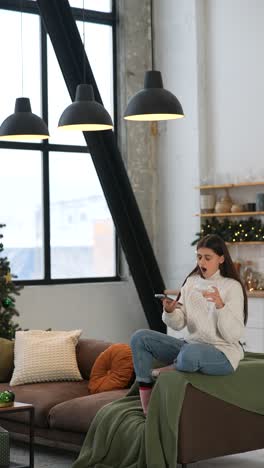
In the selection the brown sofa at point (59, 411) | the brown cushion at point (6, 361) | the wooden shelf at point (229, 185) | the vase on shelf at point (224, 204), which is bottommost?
the brown sofa at point (59, 411)

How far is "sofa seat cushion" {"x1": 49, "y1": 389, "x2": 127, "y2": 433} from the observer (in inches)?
255

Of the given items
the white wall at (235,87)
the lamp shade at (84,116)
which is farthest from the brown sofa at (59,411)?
the white wall at (235,87)

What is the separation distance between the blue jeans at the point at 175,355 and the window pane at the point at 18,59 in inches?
203

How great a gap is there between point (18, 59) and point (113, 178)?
71.3 inches

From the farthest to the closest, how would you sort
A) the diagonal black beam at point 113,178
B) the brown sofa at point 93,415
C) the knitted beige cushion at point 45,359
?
the diagonal black beam at point 113,178 < the knitted beige cushion at point 45,359 < the brown sofa at point 93,415

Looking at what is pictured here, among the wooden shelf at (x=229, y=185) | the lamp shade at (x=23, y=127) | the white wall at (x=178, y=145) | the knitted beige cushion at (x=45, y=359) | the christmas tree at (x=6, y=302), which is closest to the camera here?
Answer: the lamp shade at (x=23, y=127)

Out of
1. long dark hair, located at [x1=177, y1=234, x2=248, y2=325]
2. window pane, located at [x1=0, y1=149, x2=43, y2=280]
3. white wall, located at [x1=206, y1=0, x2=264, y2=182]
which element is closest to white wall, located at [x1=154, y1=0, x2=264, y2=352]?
white wall, located at [x1=206, y1=0, x2=264, y2=182]

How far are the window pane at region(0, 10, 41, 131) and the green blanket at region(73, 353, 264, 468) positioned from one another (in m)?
5.39

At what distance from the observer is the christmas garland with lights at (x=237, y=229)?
1043 cm

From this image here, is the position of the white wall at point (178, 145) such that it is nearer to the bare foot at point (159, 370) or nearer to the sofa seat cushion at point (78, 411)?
the sofa seat cushion at point (78, 411)

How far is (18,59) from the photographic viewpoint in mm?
10984

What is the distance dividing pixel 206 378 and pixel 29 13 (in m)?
6.31

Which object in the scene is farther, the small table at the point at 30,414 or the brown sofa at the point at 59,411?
the brown sofa at the point at 59,411

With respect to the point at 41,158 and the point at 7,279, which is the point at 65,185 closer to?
the point at 41,158
